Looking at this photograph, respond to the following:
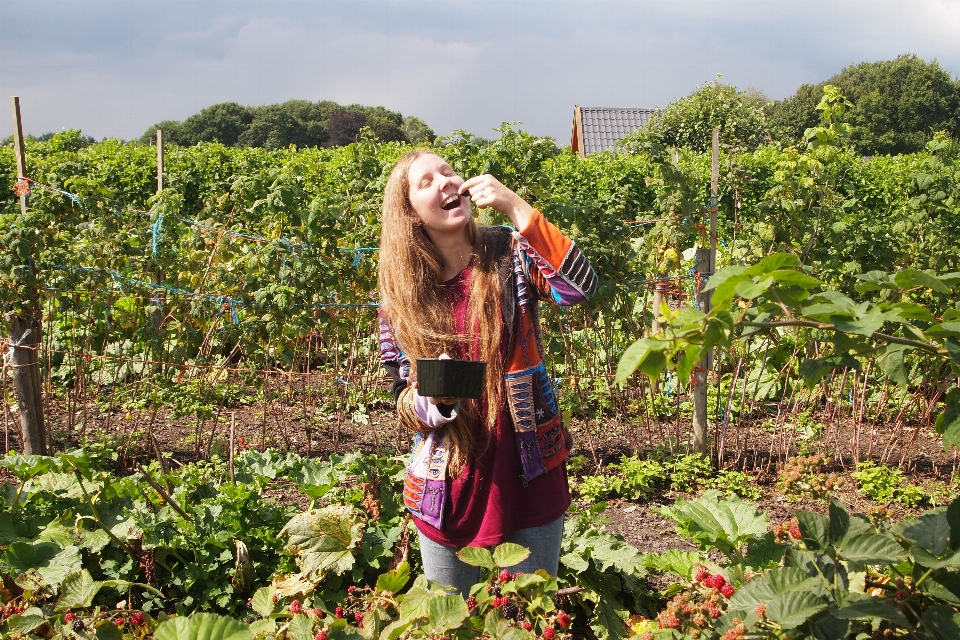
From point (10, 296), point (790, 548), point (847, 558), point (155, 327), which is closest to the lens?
point (847, 558)

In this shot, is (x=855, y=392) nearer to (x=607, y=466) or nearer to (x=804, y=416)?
(x=804, y=416)

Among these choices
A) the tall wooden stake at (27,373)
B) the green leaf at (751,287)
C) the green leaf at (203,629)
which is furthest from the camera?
the tall wooden stake at (27,373)

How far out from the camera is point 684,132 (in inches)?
833

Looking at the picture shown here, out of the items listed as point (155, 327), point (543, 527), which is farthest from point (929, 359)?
point (155, 327)

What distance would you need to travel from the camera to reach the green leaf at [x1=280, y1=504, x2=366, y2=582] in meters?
2.28

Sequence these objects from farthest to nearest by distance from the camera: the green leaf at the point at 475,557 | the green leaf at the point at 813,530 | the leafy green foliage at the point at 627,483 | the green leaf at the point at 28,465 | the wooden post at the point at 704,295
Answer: the wooden post at the point at 704,295 → the leafy green foliage at the point at 627,483 → the green leaf at the point at 28,465 → the green leaf at the point at 475,557 → the green leaf at the point at 813,530

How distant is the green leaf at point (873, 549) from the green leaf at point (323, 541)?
1.44 metres

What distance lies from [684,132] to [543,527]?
20.6 metres

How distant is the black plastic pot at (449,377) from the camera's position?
1.73m

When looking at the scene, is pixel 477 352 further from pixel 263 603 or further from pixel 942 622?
pixel 942 622

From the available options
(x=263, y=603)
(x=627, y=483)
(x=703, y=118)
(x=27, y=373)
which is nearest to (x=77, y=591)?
(x=263, y=603)

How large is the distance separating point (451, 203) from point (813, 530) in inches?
43.5

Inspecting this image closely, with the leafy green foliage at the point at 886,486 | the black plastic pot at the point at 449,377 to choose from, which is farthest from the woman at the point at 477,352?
the leafy green foliage at the point at 886,486

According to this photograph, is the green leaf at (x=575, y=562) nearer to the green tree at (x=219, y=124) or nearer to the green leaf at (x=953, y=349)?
the green leaf at (x=953, y=349)
